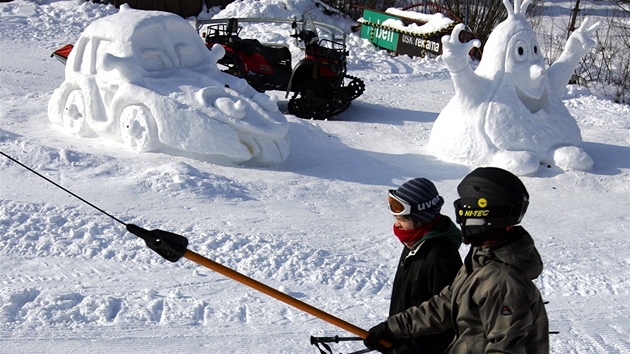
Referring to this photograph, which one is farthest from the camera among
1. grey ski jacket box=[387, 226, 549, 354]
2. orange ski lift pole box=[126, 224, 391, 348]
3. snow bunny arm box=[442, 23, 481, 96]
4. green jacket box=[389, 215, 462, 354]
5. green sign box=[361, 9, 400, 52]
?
green sign box=[361, 9, 400, 52]

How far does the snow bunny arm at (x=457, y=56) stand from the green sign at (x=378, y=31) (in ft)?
24.1

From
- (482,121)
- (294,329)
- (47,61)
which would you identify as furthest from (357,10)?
(294,329)

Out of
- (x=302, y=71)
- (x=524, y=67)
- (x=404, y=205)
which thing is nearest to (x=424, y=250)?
(x=404, y=205)

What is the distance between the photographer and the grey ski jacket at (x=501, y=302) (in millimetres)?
2492

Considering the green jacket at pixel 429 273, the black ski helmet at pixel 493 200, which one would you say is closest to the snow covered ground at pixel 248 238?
the green jacket at pixel 429 273

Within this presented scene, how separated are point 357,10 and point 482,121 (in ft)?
39.1

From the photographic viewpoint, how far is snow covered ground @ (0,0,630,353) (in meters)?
4.97

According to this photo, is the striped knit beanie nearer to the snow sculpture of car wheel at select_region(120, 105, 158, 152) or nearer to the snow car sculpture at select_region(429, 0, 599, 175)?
the snow sculpture of car wheel at select_region(120, 105, 158, 152)

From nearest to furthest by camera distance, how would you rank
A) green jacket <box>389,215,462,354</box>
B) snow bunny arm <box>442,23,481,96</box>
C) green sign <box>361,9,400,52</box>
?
green jacket <box>389,215,462,354</box> < snow bunny arm <box>442,23,481,96</box> < green sign <box>361,9,400,52</box>

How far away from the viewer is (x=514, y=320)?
2.48 metres

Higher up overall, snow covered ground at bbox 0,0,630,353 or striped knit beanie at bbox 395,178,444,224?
striped knit beanie at bbox 395,178,444,224

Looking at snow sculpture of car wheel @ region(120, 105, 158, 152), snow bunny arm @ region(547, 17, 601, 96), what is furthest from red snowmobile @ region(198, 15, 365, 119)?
snow sculpture of car wheel @ region(120, 105, 158, 152)

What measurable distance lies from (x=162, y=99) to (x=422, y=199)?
565 centimetres

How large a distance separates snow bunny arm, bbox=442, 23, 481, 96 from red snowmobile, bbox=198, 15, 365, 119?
2597mm
